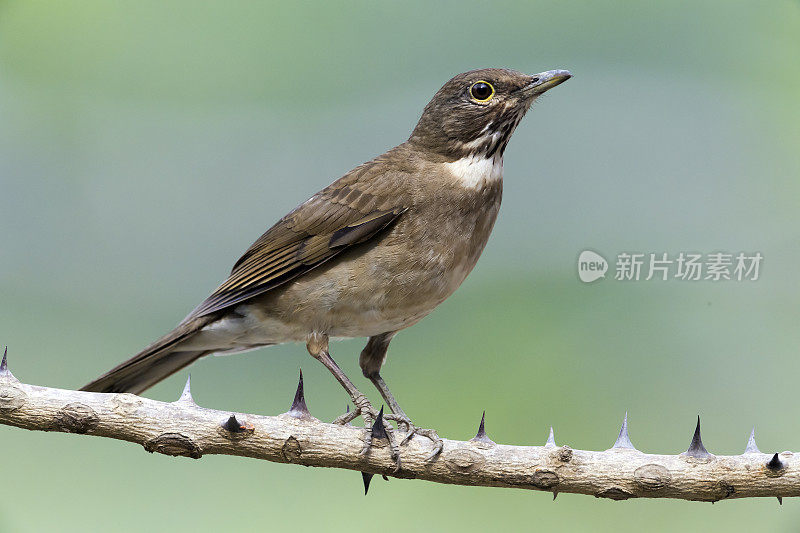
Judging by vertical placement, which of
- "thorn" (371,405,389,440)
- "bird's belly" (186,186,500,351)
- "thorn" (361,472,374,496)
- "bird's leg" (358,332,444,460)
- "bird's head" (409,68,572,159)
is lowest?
"thorn" (361,472,374,496)

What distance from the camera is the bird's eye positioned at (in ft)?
14.0

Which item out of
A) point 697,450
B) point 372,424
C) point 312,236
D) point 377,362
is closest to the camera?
point 697,450

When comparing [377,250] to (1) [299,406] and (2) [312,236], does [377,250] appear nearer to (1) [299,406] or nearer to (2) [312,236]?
(2) [312,236]

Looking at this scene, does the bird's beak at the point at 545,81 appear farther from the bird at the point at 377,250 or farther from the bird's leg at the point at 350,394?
the bird's leg at the point at 350,394

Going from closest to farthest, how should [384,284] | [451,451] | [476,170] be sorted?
[451,451] < [384,284] < [476,170]

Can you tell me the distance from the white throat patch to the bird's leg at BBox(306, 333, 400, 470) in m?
1.18

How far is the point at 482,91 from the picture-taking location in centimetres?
429

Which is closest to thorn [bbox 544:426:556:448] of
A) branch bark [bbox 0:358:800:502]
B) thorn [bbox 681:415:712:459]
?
branch bark [bbox 0:358:800:502]

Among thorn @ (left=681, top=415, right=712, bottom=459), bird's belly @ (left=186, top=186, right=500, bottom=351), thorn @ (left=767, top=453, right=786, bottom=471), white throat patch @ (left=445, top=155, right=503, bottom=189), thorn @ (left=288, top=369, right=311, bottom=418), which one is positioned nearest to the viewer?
thorn @ (left=767, top=453, right=786, bottom=471)

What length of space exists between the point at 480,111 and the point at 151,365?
2.42m

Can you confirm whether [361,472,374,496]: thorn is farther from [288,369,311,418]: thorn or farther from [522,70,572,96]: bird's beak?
[522,70,572,96]: bird's beak

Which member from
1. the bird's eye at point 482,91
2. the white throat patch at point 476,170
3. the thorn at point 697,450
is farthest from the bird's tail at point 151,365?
the thorn at point 697,450

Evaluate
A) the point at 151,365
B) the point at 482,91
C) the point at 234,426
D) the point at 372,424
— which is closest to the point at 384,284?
the point at 372,424

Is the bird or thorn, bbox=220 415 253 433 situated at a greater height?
the bird
